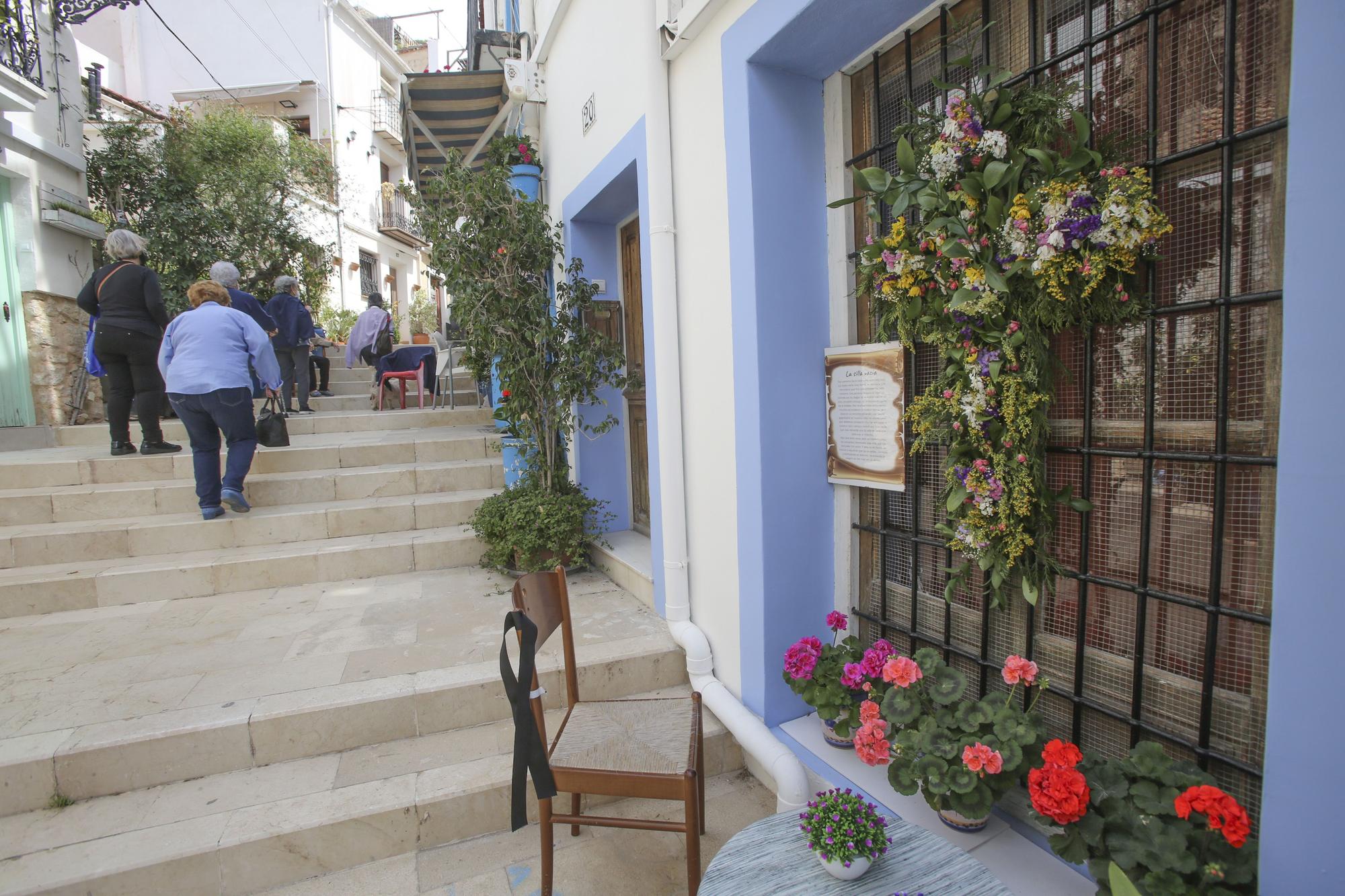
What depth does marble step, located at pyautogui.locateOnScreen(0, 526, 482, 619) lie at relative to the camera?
3803 millimetres

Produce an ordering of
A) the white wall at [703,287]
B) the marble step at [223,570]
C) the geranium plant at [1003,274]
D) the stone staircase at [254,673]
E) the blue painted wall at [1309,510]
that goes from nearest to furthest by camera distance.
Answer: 1. the blue painted wall at [1309,510]
2. the geranium plant at [1003,274]
3. the stone staircase at [254,673]
4. the white wall at [703,287]
5. the marble step at [223,570]

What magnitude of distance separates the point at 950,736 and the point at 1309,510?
1.05 metres

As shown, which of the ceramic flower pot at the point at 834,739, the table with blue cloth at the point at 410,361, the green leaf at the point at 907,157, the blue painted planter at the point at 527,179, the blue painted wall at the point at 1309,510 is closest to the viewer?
the blue painted wall at the point at 1309,510

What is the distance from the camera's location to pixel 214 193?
32.2 ft

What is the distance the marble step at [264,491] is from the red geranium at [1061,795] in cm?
451

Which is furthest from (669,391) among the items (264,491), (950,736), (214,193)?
(214,193)

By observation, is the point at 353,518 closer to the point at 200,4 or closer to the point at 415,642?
the point at 415,642

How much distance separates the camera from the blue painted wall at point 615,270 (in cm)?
329

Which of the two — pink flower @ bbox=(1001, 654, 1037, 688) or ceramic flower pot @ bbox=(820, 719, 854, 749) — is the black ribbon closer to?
ceramic flower pot @ bbox=(820, 719, 854, 749)

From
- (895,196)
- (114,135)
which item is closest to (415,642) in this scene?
(895,196)

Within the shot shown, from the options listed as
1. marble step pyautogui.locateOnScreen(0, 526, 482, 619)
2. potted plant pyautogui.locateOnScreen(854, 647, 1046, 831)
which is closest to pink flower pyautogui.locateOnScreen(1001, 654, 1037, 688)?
potted plant pyautogui.locateOnScreen(854, 647, 1046, 831)

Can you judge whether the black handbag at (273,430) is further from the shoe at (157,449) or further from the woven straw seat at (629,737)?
the woven straw seat at (629,737)

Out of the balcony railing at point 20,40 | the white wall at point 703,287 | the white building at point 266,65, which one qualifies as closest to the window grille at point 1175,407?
the white wall at point 703,287

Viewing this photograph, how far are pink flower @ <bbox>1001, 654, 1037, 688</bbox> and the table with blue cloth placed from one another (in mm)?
7807
